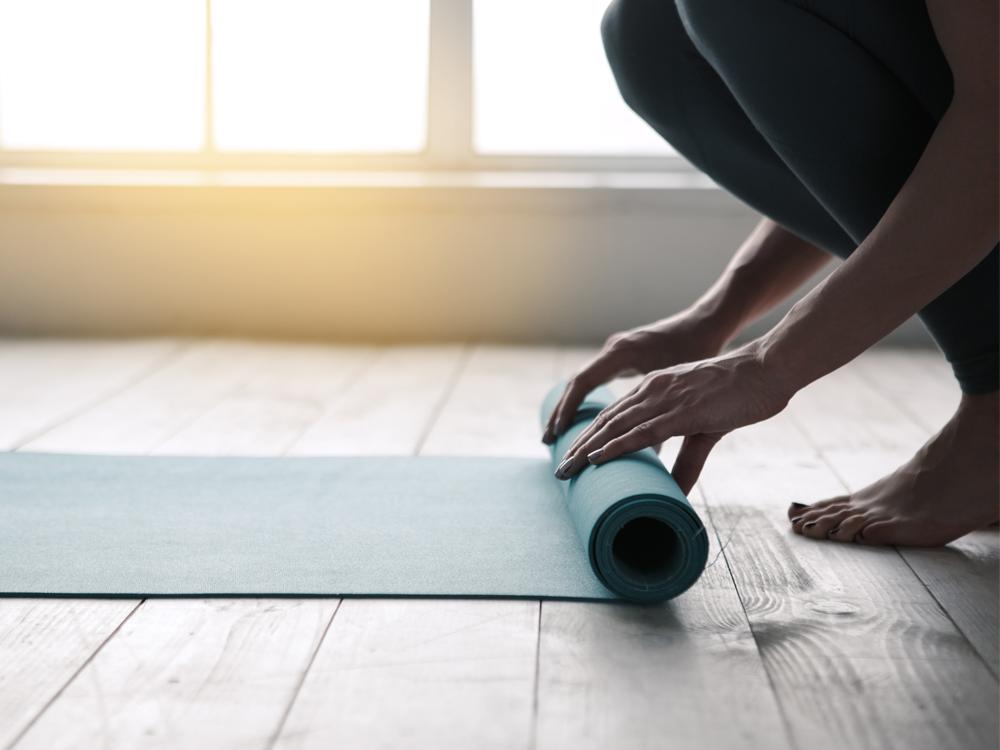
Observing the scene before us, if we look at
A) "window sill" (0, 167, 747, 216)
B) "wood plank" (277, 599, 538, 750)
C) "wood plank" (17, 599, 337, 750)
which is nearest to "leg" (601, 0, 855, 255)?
"wood plank" (277, 599, 538, 750)

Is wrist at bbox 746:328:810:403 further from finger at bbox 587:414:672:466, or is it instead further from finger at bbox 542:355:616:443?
finger at bbox 542:355:616:443

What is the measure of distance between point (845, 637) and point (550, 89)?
261 centimetres

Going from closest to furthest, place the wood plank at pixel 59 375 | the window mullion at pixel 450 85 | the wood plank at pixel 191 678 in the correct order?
the wood plank at pixel 191 678 → the wood plank at pixel 59 375 → the window mullion at pixel 450 85

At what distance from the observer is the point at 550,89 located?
11.3 feet

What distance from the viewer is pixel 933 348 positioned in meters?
2.98

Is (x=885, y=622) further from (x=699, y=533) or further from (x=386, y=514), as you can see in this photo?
(x=386, y=514)

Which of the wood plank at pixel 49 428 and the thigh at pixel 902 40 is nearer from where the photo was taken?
the wood plank at pixel 49 428

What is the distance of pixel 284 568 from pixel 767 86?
2.26 ft

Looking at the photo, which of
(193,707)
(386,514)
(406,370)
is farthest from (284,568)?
(406,370)

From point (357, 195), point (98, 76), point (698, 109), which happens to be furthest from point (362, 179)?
point (698, 109)

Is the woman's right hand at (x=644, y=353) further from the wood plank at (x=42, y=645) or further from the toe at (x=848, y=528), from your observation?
the wood plank at (x=42, y=645)

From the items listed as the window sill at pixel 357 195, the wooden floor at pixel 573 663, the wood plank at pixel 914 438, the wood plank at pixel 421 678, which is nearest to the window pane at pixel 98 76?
the window sill at pixel 357 195

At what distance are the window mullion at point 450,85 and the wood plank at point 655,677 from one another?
237 cm

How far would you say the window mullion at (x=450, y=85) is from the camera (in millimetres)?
3271
